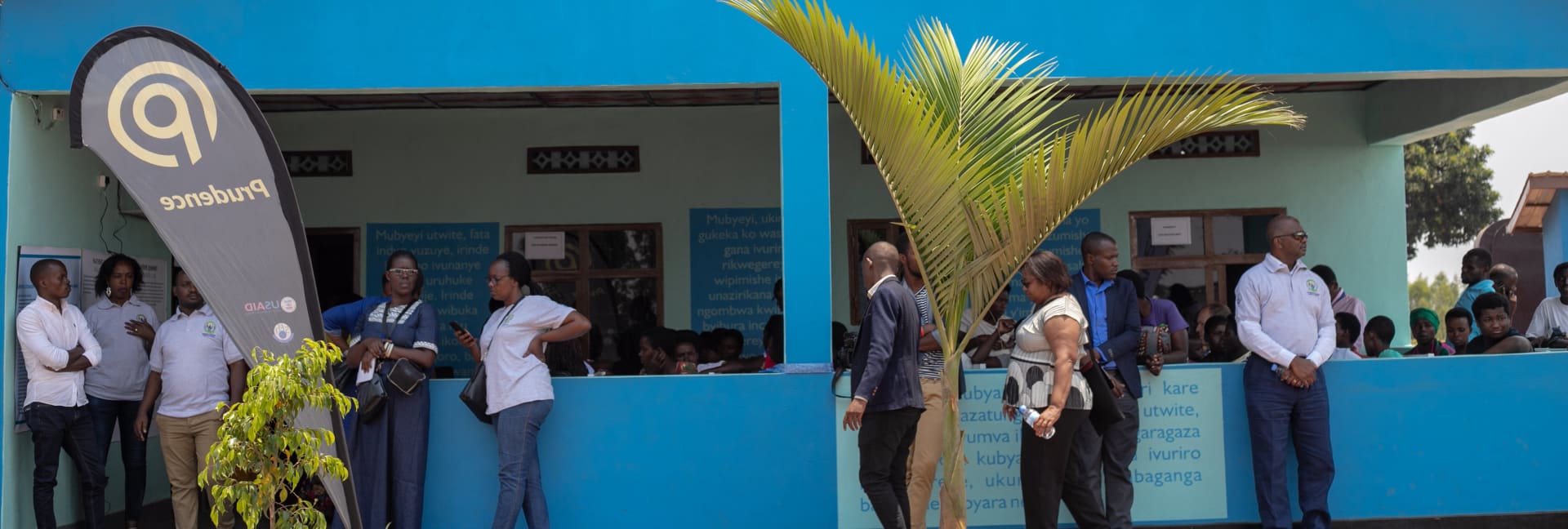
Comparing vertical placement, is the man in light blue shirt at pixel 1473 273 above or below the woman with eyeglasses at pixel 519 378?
above

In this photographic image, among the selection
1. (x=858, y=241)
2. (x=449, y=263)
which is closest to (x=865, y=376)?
(x=858, y=241)

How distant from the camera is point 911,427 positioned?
5570 millimetres

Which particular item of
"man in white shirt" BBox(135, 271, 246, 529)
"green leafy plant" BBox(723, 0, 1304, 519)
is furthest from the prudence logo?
"green leafy plant" BBox(723, 0, 1304, 519)

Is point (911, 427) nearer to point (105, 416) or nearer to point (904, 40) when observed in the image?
point (904, 40)

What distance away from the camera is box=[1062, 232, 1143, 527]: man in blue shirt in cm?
589

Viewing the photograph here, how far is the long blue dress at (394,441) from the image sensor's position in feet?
20.3

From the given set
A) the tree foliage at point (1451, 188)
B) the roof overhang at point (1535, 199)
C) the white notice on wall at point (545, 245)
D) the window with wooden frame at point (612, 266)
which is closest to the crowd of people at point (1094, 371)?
the window with wooden frame at point (612, 266)

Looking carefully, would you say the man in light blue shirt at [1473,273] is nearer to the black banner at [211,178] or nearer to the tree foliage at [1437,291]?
the black banner at [211,178]

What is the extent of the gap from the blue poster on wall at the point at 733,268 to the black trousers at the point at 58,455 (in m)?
4.25

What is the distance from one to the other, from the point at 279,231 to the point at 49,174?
2.07m

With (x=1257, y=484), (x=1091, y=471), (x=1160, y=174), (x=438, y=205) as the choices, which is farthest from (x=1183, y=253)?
(x=438, y=205)

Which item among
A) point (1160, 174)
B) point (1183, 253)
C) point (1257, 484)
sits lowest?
point (1257, 484)

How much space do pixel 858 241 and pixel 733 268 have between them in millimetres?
973

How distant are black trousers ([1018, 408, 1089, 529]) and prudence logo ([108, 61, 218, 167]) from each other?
381 centimetres
